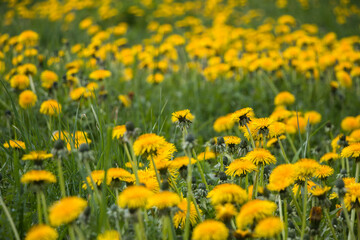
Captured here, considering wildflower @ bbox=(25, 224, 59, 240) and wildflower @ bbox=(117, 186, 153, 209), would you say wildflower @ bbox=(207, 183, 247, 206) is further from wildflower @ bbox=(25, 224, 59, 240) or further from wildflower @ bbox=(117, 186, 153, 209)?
wildflower @ bbox=(25, 224, 59, 240)

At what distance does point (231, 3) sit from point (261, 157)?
27.6ft

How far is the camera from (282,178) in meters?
1.38

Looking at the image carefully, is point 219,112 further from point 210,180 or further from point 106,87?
point 210,180

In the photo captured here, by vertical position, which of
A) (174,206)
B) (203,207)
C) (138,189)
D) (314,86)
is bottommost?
(314,86)

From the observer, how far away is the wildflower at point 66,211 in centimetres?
114

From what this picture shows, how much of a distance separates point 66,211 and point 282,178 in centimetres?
80

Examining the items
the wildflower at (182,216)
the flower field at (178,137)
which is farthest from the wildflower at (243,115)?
the wildflower at (182,216)

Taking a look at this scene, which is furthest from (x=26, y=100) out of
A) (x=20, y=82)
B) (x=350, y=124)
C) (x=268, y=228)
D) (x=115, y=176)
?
(x=350, y=124)

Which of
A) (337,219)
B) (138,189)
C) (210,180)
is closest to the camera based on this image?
(138,189)

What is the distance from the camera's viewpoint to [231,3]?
9.30m

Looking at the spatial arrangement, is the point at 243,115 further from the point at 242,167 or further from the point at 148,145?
the point at 148,145

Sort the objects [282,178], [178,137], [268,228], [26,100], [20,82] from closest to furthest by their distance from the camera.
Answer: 1. [268,228]
2. [282,178]
3. [26,100]
4. [20,82]
5. [178,137]

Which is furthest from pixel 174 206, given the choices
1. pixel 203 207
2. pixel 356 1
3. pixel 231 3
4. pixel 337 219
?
pixel 356 1

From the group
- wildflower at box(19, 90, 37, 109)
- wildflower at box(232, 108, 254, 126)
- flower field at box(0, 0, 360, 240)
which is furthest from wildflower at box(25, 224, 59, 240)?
wildflower at box(19, 90, 37, 109)
